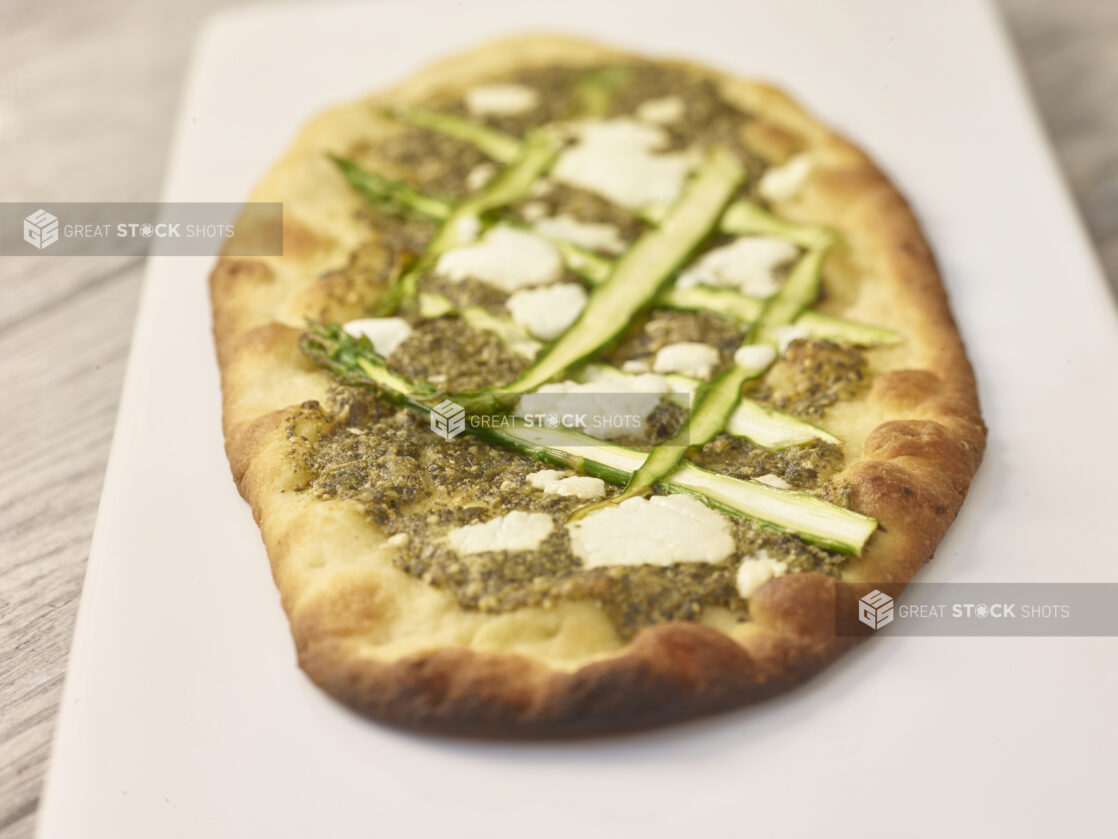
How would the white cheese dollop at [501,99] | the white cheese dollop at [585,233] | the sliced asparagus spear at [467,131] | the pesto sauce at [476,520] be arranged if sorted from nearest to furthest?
the pesto sauce at [476,520] → the white cheese dollop at [585,233] → the sliced asparagus spear at [467,131] → the white cheese dollop at [501,99]

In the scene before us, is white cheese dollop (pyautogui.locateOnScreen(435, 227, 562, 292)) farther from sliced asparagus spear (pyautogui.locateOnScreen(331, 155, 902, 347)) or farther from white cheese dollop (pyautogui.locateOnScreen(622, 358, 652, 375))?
white cheese dollop (pyautogui.locateOnScreen(622, 358, 652, 375))

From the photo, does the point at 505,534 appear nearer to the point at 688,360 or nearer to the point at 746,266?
the point at 688,360

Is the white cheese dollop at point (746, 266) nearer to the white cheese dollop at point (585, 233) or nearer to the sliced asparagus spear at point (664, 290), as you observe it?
the sliced asparagus spear at point (664, 290)

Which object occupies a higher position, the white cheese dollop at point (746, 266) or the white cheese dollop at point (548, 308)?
the white cheese dollop at point (746, 266)

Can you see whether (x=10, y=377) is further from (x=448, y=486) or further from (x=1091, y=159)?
(x=1091, y=159)

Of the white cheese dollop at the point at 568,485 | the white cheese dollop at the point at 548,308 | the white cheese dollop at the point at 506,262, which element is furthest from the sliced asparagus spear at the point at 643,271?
the white cheese dollop at the point at 568,485

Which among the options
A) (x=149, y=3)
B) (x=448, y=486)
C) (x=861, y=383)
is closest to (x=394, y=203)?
(x=448, y=486)
